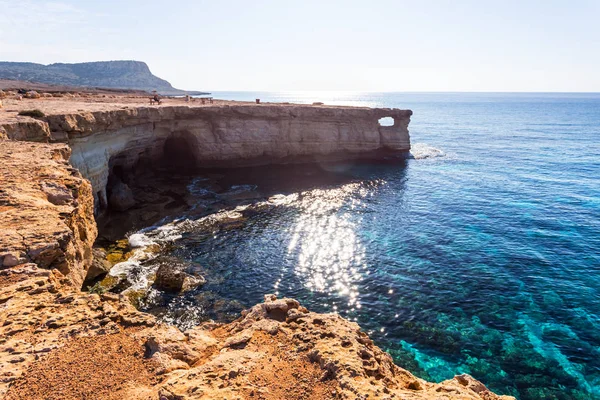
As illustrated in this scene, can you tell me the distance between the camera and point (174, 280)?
20203mm

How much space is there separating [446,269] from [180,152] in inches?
1476

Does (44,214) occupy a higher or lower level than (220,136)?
lower

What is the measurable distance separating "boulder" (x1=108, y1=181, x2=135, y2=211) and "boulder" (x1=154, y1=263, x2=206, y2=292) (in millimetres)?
13192

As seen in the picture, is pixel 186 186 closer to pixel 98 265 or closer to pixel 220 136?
pixel 220 136

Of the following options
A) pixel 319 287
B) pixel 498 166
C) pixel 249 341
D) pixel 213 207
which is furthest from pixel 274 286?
pixel 498 166

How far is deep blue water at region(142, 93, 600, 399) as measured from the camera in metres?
15.8

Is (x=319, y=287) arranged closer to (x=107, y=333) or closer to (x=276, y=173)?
(x=107, y=333)

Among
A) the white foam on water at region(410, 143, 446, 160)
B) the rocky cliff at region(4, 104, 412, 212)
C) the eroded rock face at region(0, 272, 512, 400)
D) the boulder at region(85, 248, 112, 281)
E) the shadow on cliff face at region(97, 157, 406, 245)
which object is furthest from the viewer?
the white foam on water at region(410, 143, 446, 160)

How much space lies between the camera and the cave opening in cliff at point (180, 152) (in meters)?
45.1

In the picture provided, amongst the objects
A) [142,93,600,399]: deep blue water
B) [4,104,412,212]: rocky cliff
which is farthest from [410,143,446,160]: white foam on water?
[142,93,600,399]: deep blue water

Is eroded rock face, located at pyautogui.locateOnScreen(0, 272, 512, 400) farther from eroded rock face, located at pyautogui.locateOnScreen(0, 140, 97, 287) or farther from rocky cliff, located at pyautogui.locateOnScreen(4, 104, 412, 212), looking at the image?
rocky cliff, located at pyautogui.locateOnScreen(4, 104, 412, 212)

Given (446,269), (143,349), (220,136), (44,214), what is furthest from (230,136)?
(143,349)

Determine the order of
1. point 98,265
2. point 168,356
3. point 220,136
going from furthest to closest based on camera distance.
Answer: point 220,136, point 98,265, point 168,356

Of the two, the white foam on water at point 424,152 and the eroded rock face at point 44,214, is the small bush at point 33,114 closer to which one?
the eroded rock face at point 44,214
